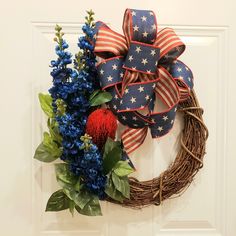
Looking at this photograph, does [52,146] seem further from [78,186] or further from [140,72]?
[140,72]

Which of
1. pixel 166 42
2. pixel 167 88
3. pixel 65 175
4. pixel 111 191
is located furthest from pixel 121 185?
pixel 166 42

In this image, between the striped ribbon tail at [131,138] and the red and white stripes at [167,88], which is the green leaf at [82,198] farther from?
the red and white stripes at [167,88]

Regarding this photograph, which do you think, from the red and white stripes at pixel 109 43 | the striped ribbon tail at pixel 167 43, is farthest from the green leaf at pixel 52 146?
the striped ribbon tail at pixel 167 43

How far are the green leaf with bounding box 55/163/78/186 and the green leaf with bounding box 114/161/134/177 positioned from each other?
0.11 m

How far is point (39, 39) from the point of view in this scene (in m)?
0.94

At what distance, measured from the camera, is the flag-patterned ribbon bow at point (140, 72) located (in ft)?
2.63

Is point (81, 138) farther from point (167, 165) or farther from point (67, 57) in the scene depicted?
point (167, 165)

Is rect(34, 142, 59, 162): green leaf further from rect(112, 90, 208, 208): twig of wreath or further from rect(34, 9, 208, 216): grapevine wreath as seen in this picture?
rect(112, 90, 208, 208): twig of wreath

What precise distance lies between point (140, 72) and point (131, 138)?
0.59 ft

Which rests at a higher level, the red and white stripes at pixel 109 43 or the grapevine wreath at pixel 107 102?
the red and white stripes at pixel 109 43

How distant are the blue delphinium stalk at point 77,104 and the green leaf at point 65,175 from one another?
Answer: 0.05ft

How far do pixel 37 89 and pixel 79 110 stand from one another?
19cm

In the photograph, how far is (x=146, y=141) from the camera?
37.5 inches
